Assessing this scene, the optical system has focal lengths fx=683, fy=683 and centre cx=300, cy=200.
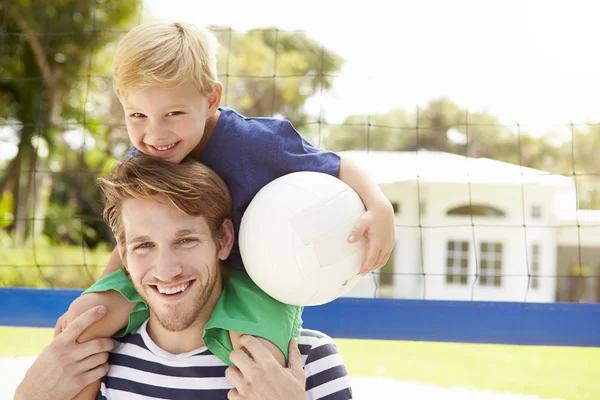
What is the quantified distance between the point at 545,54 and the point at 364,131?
8676 mm

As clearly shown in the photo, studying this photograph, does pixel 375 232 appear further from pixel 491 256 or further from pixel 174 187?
pixel 491 256

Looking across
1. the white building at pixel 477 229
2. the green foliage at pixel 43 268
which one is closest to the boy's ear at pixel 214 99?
the green foliage at pixel 43 268

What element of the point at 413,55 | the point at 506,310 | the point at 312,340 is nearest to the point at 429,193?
the point at 413,55

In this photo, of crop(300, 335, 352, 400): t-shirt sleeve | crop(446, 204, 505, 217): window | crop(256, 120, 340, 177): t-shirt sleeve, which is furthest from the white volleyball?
crop(446, 204, 505, 217): window

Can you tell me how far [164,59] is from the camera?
1.96 metres

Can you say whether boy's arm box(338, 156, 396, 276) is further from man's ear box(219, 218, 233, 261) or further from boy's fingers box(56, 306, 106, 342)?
boy's fingers box(56, 306, 106, 342)

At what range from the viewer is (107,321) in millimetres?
2133

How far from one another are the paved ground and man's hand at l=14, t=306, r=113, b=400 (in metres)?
3.52

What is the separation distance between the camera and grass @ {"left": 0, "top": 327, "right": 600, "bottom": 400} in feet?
22.2

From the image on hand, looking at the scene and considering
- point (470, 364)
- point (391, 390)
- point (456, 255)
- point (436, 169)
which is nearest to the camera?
point (391, 390)

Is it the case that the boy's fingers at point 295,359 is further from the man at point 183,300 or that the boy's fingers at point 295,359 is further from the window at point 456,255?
the window at point 456,255

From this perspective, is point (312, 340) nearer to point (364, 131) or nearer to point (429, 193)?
point (429, 193)

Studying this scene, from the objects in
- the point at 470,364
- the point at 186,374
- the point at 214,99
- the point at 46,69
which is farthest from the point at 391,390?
the point at 46,69

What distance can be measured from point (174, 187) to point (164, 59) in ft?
1.21
